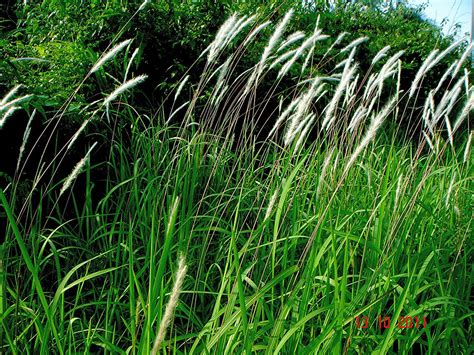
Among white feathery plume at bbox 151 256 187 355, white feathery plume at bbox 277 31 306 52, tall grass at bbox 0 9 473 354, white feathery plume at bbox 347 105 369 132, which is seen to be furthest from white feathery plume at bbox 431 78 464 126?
white feathery plume at bbox 151 256 187 355

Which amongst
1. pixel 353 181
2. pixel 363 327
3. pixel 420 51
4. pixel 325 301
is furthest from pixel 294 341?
pixel 420 51

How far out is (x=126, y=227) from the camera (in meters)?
2.61

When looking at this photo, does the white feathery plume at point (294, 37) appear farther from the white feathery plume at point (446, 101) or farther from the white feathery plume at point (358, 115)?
the white feathery plume at point (446, 101)

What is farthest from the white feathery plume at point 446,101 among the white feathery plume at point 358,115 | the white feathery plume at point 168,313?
the white feathery plume at point 168,313

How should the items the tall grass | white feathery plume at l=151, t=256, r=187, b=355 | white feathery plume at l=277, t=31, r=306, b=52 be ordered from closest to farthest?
white feathery plume at l=151, t=256, r=187, b=355, the tall grass, white feathery plume at l=277, t=31, r=306, b=52

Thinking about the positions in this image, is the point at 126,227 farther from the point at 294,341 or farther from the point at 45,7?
the point at 45,7

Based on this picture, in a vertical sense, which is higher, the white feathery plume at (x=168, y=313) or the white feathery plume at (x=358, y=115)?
the white feathery plume at (x=358, y=115)

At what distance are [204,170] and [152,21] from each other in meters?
1.63

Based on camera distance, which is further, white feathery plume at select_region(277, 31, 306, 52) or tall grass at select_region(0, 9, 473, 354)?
white feathery plume at select_region(277, 31, 306, 52)

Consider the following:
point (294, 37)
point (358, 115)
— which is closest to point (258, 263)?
point (358, 115)

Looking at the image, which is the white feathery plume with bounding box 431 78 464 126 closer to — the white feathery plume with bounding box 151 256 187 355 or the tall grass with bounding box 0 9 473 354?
the tall grass with bounding box 0 9 473 354

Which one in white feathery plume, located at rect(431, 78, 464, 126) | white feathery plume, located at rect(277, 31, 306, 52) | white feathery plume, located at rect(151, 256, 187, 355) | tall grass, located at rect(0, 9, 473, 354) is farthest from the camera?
white feathery plume, located at rect(277, 31, 306, 52)

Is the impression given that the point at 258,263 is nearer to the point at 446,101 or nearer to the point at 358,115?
the point at 358,115

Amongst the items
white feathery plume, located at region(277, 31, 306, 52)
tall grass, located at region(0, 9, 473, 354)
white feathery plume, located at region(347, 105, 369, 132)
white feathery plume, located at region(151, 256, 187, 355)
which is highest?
white feathery plume, located at region(277, 31, 306, 52)
